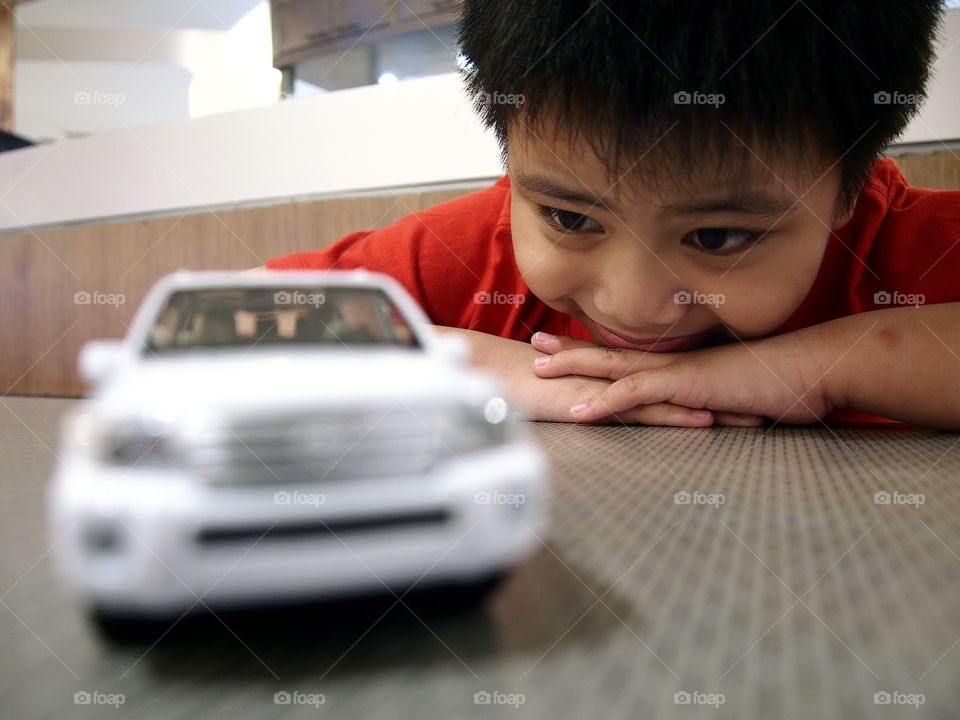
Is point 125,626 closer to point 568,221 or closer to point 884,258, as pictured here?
point 568,221

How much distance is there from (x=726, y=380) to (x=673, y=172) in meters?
0.18

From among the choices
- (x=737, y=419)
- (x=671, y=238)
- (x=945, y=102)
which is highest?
(x=945, y=102)

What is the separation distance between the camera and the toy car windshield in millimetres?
123

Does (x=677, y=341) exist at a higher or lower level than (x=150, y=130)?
lower

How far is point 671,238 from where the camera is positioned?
1.13 feet

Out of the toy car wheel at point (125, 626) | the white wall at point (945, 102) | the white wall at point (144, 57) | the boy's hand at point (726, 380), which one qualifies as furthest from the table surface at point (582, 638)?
the white wall at point (945, 102)

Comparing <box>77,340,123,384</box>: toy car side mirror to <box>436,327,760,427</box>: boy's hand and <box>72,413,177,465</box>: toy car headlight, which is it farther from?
<box>436,327,760,427</box>: boy's hand

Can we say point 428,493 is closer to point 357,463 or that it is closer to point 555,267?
point 357,463

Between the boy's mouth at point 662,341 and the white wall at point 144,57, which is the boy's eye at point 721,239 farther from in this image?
the white wall at point 144,57

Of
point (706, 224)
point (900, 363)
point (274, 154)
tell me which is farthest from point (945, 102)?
point (274, 154)

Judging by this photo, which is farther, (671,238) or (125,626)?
(671,238)

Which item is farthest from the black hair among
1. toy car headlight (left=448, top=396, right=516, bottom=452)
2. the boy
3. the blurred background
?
toy car headlight (left=448, top=396, right=516, bottom=452)

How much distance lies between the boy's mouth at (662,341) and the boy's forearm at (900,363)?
3.2 inches

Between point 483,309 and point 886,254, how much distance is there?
1.14 feet
